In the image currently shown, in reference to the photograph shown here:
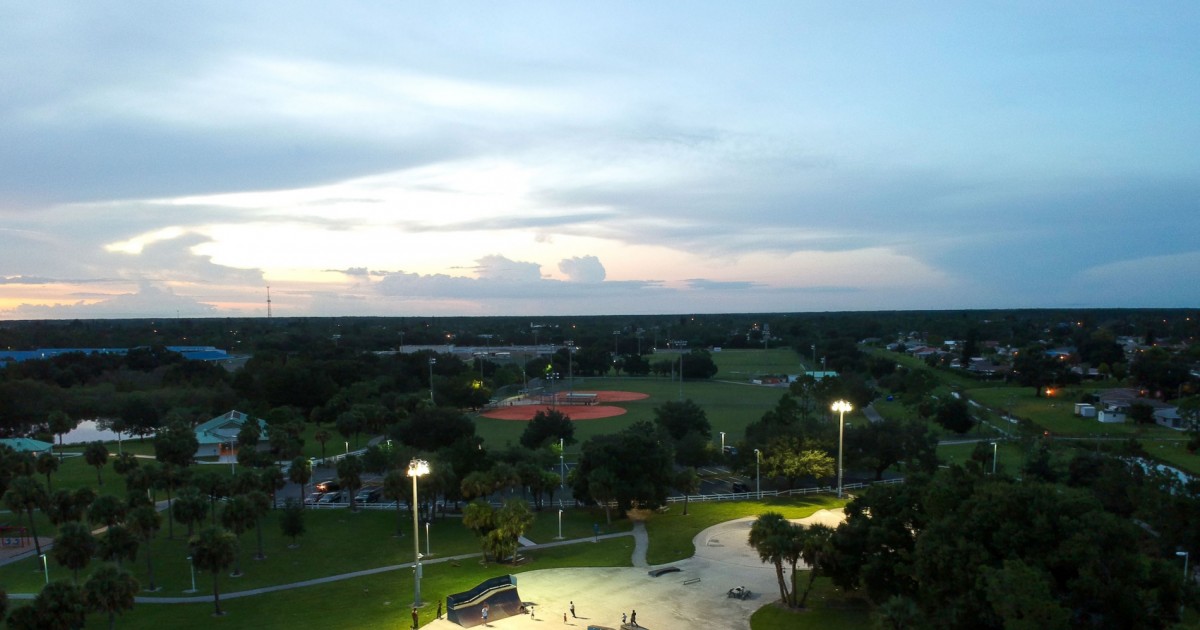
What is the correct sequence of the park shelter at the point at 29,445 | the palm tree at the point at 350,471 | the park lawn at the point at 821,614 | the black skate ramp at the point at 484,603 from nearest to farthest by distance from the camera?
the park lawn at the point at 821,614 < the black skate ramp at the point at 484,603 < the palm tree at the point at 350,471 < the park shelter at the point at 29,445

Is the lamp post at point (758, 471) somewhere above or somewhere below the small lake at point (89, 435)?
above

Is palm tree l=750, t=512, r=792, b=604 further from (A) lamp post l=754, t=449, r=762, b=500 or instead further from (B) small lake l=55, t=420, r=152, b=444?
(B) small lake l=55, t=420, r=152, b=444

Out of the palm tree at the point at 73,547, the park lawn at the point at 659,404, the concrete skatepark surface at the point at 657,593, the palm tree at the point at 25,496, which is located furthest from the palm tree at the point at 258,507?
the park lawn at the point at 659,404

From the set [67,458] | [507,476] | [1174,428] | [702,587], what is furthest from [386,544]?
[1174,428]

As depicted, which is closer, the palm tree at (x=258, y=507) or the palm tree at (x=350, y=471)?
the palm tree at (x=258, y=507)

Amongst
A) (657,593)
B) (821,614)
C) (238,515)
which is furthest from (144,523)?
(821,614)

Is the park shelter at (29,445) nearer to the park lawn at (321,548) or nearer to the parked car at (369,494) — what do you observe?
the park lawn at (321,548)

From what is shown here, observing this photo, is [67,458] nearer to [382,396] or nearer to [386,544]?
[382,396]

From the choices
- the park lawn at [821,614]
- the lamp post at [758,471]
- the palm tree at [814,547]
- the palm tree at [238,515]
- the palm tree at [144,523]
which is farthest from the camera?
the lamp post at [758,471]
